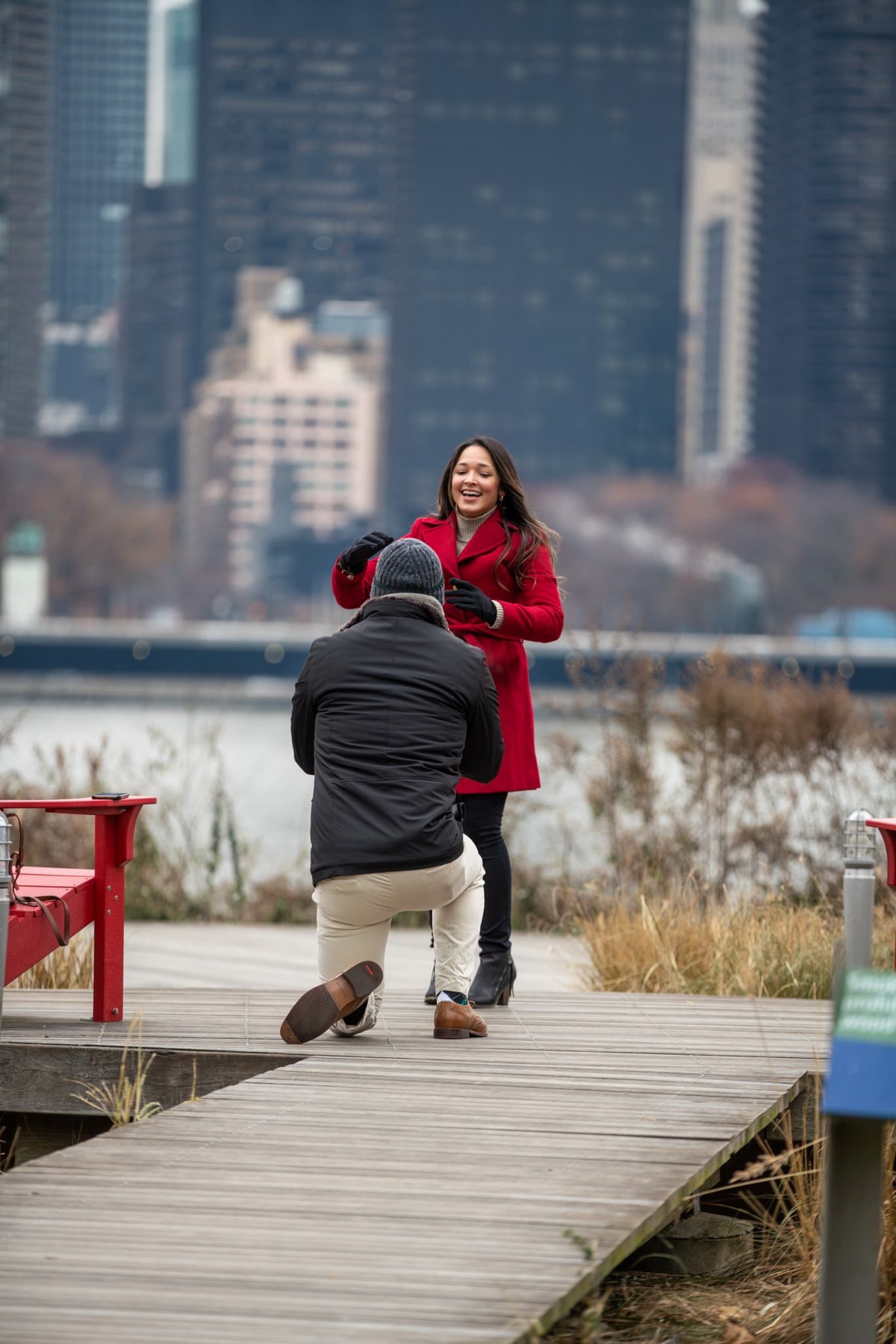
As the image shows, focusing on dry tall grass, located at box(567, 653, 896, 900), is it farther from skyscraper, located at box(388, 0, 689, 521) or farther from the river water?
skyscraper, located at box(388, 0, 689, 521)

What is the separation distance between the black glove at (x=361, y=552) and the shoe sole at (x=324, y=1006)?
111cm

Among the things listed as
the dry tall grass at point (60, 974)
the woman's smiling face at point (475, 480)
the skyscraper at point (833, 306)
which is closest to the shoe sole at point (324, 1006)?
the woman's smiling face at point (475, 480)

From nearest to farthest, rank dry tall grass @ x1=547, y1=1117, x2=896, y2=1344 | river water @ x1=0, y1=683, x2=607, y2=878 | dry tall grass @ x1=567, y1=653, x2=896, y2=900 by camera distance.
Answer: dry tall grass @ x1=547, y1=1117, x2=896, y2=1344 < dry tall grass @ x1=567, y1=653, x2=896, y2=900 < river water @ x1=0, y1=683, x2=607, y2=878

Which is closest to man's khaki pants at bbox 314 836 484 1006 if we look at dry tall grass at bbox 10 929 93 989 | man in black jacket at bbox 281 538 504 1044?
man in black jacket at bbox 281 538 504 1044

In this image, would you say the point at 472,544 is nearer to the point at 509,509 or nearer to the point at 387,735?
the point at 509,509

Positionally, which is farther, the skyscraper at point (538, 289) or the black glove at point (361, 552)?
the skyscraper at point (538, 289)

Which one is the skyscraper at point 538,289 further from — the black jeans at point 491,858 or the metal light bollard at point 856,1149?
the metal light bollard at point 856,1149

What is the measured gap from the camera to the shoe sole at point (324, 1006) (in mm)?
4527

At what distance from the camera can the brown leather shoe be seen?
4.80 metres

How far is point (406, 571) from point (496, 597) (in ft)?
2.70

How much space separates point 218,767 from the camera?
1162 centimetres

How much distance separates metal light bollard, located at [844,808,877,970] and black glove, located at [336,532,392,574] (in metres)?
1.43

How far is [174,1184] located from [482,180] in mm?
194748

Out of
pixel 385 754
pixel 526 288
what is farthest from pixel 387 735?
pixel 526 288
